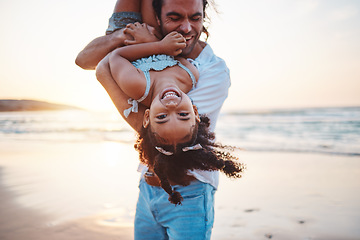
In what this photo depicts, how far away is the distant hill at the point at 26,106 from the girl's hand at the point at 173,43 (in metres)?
43.5

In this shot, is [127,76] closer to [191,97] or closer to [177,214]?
[191,97]

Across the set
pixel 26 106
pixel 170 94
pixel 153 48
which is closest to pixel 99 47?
pixel 153 48

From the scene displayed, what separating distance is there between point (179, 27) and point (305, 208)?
4264 millimetres

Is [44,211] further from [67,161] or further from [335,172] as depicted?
[335,172]

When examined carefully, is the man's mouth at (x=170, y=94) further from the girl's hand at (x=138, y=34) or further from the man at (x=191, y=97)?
the girl's hand at (x=138, y=34)

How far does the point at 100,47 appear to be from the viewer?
7.41 ft

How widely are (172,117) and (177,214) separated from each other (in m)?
0.65

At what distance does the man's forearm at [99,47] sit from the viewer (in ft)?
7.33

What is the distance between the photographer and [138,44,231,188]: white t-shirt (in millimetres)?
2203

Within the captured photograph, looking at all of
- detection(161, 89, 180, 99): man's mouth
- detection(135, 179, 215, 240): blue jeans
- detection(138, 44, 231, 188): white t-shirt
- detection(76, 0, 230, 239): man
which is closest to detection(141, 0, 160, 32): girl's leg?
detection(76, 0, 230, 239): man

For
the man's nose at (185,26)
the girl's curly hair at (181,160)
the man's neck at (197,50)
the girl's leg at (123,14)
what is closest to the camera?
the girl's curly hair at (181,160)

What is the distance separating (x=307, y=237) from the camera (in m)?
4.26

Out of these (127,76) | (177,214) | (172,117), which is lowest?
(177,214)

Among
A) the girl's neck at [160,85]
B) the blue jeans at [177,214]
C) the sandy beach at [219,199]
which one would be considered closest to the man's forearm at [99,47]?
the girl's neck at [160,85]
